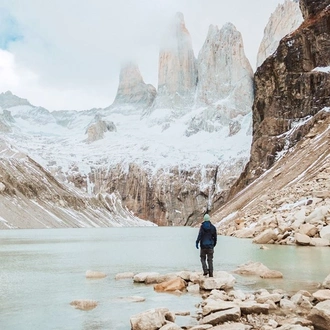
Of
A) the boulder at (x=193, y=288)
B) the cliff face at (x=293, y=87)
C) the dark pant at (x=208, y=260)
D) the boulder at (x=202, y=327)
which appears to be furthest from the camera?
the cliff face at (x=293, y=87)

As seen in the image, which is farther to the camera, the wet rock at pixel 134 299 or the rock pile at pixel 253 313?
the wet rock at pixel 134 299

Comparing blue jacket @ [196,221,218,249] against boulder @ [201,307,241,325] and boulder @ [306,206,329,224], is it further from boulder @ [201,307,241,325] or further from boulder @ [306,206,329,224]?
boulder @ [306,206,329,224]

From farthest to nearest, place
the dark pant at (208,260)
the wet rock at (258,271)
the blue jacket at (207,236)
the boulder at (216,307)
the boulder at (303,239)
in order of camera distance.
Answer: the boulder at (303,239), the wet rock at (258,271), the blue jacket at (207,236), the dark pant at (208,260), the boulder at (216,307)

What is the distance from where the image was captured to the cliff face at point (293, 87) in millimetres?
105812

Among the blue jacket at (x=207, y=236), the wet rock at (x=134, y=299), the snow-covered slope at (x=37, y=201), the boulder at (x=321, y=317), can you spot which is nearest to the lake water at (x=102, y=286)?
the wet rock at (x=134, y=299)

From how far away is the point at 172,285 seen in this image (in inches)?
716

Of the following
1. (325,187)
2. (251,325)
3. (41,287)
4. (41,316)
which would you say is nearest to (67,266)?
(41,287)

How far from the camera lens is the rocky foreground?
38.5ft

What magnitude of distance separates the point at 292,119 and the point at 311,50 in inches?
658

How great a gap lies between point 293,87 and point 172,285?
3942 inches

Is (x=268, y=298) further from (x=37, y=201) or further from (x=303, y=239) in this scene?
(x=37, y=201)

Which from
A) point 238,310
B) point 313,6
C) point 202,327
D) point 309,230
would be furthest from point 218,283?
point 313,6

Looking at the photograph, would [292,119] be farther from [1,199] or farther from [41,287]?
[41,287]

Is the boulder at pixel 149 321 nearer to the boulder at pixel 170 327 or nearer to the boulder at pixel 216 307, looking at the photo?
the boulder at pixel 170 327
